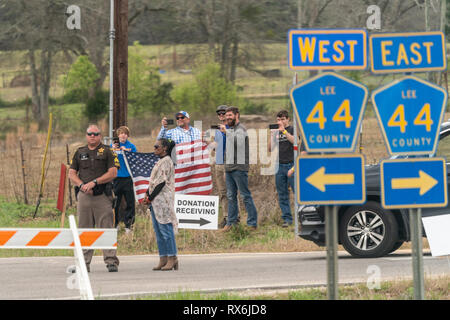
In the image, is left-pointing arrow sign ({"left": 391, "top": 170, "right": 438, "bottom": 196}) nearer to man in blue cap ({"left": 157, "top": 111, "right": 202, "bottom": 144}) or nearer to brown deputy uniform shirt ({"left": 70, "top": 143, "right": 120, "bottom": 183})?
brown deputy uniform shirt ({"left": 70, "top": 143, "right": 120, "bottom": 183})

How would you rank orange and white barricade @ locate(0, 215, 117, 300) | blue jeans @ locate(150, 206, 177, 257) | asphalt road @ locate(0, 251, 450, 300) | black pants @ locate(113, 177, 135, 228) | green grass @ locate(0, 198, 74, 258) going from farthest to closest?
green grass @ locate(0, 198, 74, 258)
black pants @ locate(113, 177, 135, 228)
blue jeans @ locate(150, 206, 177, 257)
asphalt road @ locate(0, 251, 450, 300)
orange and white barricade @ locate(0, 215, 117, 300)

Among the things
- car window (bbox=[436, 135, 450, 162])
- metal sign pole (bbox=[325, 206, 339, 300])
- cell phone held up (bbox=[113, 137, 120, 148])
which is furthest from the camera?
cell phone held up (bbox=[113, 137, 120, 148])

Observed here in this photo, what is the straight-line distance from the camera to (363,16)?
49406mm

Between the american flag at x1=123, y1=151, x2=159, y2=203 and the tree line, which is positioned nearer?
the american flag at x1=123, y1=151, x2=159, y2=203

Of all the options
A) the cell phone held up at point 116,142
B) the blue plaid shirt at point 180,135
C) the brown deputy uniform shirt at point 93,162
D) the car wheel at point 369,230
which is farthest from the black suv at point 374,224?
the cell phone held up at point 116,142

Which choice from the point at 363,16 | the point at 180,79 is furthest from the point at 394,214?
the point at 180,79

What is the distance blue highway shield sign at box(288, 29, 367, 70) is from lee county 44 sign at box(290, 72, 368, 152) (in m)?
0.19

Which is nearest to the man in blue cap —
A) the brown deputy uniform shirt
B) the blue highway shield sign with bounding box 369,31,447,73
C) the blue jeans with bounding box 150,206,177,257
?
the brown deputy uniform shirt

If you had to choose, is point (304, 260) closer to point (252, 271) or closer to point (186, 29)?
point (252, 271)

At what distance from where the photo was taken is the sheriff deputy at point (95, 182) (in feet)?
40.0

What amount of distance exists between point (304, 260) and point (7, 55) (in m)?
45.0

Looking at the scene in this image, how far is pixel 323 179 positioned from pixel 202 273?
5088 mm

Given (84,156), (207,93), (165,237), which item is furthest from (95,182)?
(207,93)

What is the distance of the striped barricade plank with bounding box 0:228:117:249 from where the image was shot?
8883 millimetres
